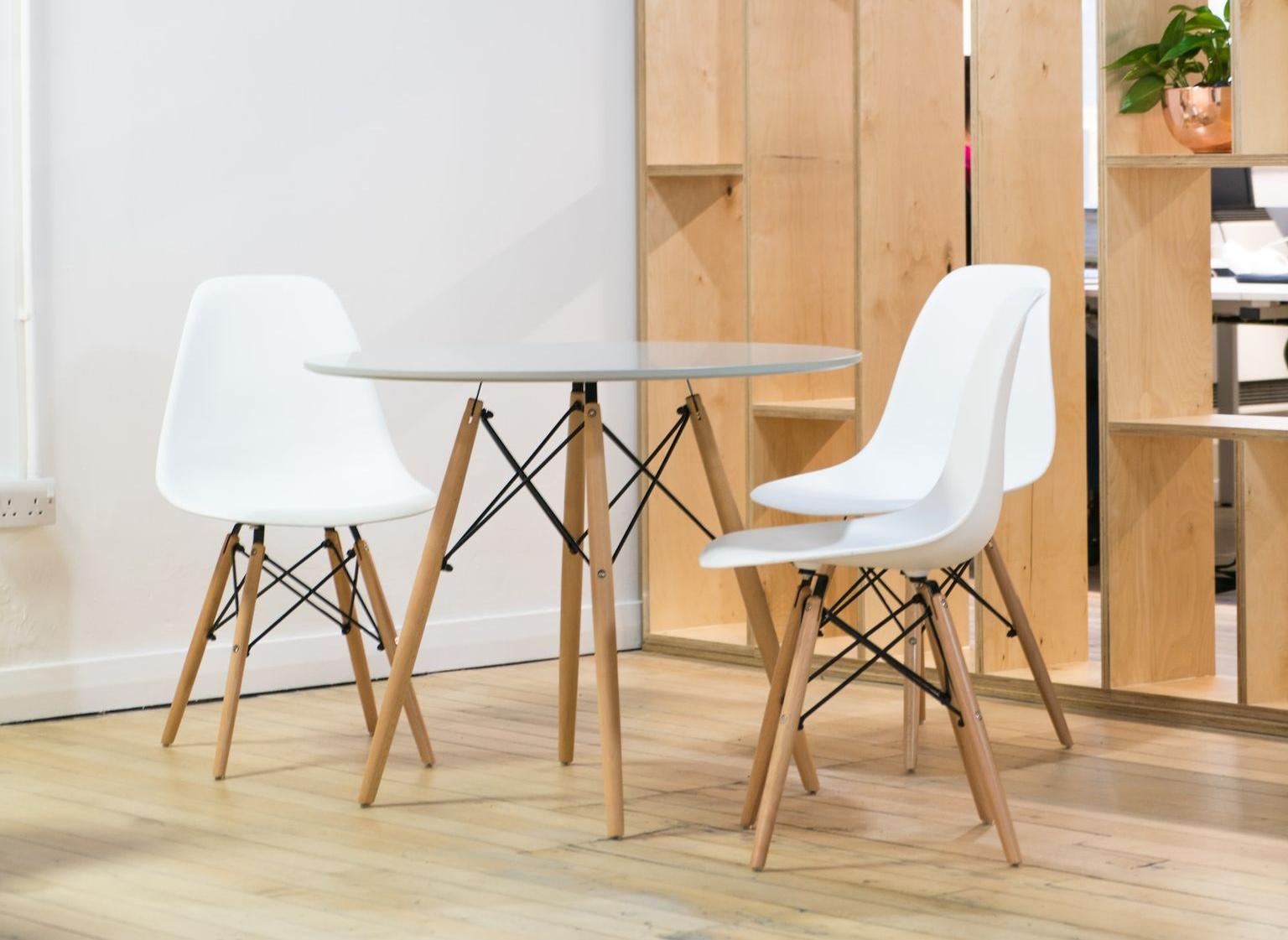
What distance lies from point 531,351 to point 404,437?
1.02 metres

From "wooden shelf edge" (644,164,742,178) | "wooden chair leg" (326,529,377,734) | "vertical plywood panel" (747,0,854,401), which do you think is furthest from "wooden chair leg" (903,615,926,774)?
"wooden shelf edge" (644,164,742,178)

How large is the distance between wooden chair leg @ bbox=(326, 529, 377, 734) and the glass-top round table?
30 centimetres

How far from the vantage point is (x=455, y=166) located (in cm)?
415

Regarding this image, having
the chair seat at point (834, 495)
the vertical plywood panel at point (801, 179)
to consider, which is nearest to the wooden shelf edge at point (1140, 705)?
the chair seat at point (834, 495)

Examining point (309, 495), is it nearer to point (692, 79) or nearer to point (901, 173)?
point (901, 173)

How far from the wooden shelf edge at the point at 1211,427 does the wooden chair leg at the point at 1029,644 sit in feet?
1.32

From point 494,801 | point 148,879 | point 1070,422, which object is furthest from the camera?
point 1070,422

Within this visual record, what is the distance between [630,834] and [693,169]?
6.28 feet

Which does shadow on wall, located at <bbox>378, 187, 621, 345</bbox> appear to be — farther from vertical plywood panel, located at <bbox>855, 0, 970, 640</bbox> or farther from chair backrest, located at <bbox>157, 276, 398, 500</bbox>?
vertical plywood panel, located at <bbox>855, 0, 970, 640</bbox>

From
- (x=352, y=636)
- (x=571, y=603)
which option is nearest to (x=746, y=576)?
(x=571, y=603)

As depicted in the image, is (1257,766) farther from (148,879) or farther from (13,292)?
(13,292)

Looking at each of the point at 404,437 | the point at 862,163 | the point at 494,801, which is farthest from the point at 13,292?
the point at 862,163

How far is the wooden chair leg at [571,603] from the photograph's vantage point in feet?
10.6

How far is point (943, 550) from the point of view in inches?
101
